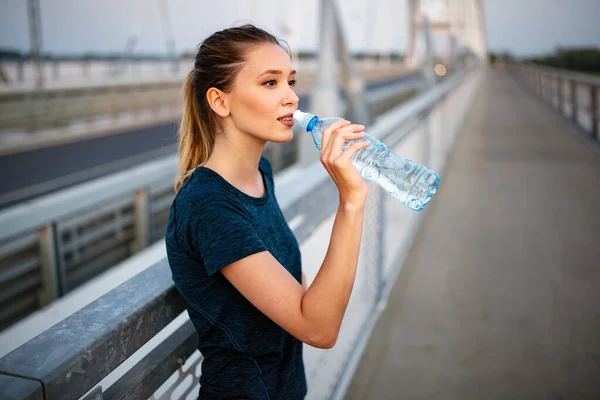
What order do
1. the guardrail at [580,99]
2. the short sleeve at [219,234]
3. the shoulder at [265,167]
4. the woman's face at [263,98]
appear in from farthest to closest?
the guardrail at [580,99], the shoulder at [265,167], the woman's face at [263,98], the short sleeve at [219,234]

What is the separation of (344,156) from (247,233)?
0.26 m

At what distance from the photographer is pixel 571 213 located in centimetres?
582

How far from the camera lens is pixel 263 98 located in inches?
58.9

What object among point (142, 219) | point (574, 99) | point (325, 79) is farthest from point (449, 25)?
point (142, 219)

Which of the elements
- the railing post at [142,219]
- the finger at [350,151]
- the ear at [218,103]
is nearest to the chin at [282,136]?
the ear at [218,103]

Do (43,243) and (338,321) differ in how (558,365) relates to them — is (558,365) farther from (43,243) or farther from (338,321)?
(43,243)

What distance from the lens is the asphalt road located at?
12219mm

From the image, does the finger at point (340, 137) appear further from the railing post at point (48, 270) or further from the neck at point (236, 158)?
the railing post at point (48, 270)

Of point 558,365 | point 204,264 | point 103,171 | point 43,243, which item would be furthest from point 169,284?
point 103,171

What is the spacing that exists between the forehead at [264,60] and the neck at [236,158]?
0.54 feet

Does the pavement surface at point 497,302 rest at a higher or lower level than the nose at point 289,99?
lower

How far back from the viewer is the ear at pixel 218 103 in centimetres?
152

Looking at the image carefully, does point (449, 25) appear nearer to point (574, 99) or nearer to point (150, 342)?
point (574, 99)

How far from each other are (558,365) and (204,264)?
2.38 m
